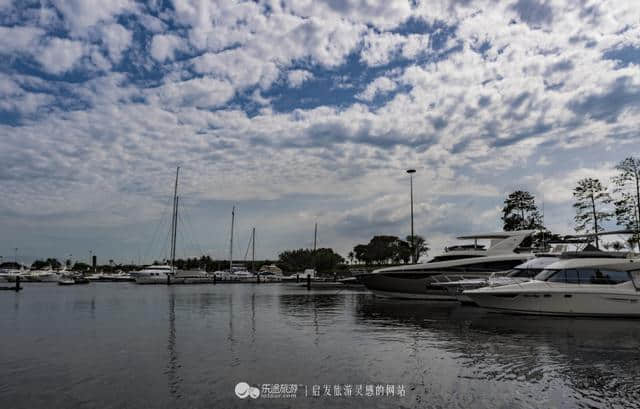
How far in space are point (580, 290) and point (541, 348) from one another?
9151mm

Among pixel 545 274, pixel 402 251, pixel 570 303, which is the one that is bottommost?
pixel 570 303

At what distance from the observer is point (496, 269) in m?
32.1

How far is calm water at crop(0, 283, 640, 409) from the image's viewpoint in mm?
9617

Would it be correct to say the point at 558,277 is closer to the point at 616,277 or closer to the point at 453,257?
the point at 616,277

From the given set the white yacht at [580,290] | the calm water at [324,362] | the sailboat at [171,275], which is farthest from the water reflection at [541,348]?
the sailboat at [171,275]

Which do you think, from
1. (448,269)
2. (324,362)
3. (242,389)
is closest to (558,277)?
(448,269)

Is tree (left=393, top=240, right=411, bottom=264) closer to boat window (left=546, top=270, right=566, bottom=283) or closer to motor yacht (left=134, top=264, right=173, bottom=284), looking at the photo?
motor yacht (left=134, top=264, right=173, bottom=284)

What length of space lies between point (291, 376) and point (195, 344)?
18.9ft

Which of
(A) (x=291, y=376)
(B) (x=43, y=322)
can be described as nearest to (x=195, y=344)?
(A) (x=291, y=376)

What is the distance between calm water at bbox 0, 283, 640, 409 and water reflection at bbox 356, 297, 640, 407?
0.04 meters

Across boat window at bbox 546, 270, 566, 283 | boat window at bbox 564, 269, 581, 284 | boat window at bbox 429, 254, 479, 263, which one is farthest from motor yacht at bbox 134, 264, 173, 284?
boat window at bbox 564, 269, 581, 284

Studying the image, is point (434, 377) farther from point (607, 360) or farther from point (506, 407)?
point (607, 360)

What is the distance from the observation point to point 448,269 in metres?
32.6

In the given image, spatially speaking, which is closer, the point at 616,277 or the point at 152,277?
the point at 616,277
